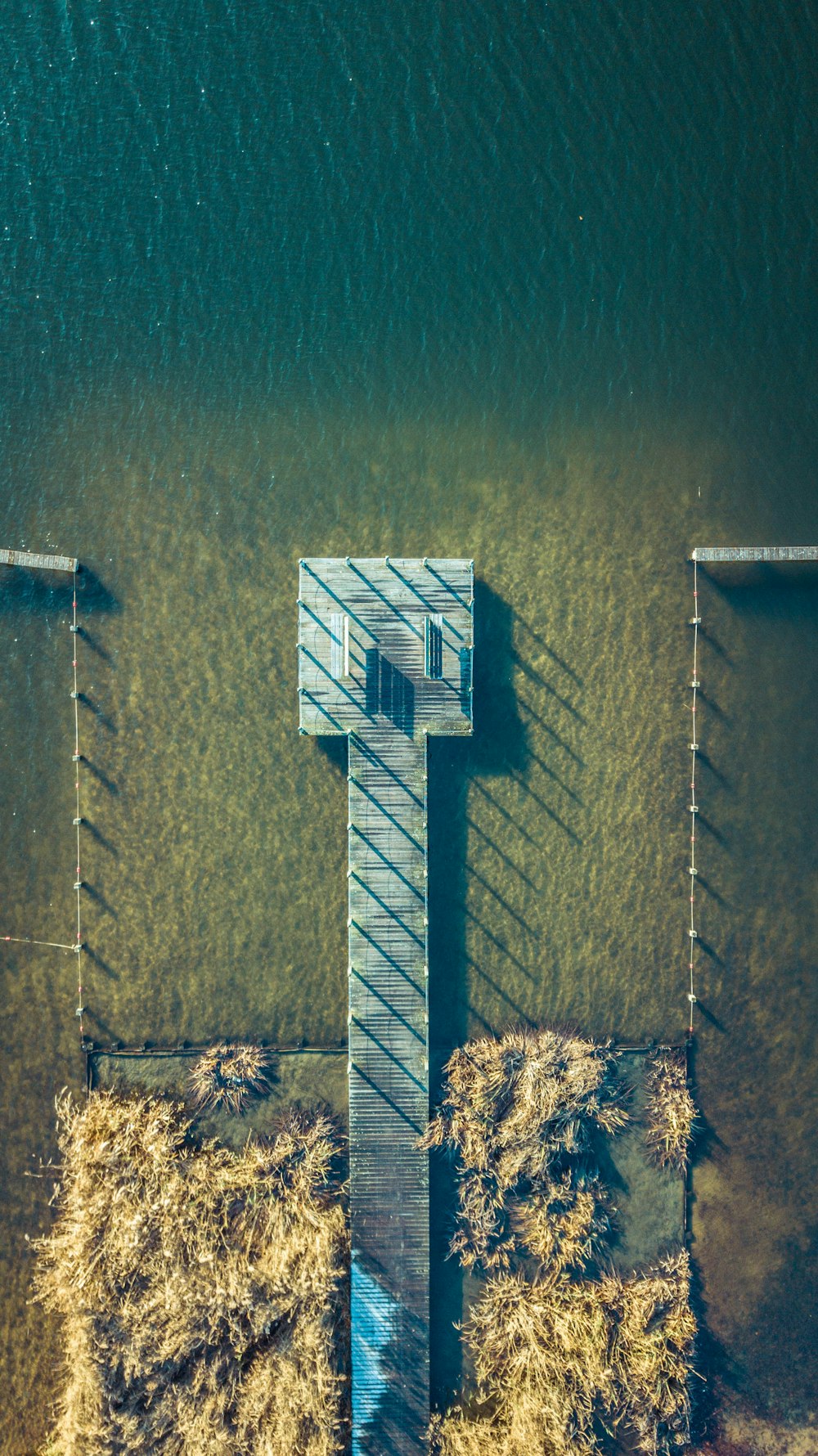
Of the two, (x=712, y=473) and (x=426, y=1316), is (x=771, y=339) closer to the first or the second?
(x=712, y=473)

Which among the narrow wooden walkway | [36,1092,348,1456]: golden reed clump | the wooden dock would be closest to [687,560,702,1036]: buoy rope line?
the narrow wooden walkway

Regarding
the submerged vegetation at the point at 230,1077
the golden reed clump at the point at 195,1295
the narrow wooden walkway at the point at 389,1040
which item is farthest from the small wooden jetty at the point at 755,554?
the golden reed clump at the point at 195,1295

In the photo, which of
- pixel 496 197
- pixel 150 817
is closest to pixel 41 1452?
pixel 150 817

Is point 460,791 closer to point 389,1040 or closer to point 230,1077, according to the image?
point 389,1040

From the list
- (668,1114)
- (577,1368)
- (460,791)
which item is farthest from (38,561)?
(577,1368)

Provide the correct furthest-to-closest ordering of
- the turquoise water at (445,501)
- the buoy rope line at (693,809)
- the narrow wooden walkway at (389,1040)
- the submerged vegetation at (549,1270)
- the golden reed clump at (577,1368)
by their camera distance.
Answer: the buoy rope line at (693,809) < the turquoise water at (445,501) < the narrow wooden walkway at (389,1040) < the submerged vegetation at (549,1270) < the golden reed clump at (577,1368)

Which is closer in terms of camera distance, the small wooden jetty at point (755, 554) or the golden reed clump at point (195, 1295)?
the golden reed clump at point (195, 1295)

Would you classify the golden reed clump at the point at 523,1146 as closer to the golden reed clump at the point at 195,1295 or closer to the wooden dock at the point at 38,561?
the golden reed clump at the point at 195,1295
